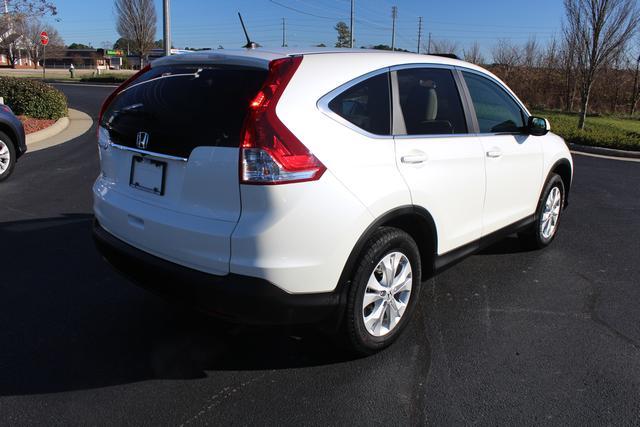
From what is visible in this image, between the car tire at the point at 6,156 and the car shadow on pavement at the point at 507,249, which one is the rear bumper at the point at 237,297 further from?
the car tire at the point at 6,156

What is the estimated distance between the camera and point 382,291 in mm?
3133

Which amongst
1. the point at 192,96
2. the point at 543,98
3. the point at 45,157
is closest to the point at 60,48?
the point at 543,98

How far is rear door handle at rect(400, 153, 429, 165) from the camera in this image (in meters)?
3.11

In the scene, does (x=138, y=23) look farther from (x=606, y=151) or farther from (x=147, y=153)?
(x=147, y=153)

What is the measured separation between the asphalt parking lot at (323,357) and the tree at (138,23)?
138ft

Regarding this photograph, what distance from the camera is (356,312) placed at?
2945 millimetres

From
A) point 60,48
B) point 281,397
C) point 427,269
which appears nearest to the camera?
point 281,397

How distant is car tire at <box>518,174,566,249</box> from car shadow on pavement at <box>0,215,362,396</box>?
8.68 ft

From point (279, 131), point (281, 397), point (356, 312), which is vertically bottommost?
point (281, 397)

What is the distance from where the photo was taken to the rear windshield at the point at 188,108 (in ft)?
8.79

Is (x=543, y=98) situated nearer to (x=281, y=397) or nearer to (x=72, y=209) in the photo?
(x=72, y=209)

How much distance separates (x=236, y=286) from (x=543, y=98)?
25.7 metres

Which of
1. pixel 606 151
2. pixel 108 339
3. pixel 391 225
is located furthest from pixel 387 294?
pixel 606 151

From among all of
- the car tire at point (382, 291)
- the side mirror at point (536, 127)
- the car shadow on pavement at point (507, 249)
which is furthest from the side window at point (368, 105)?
the car shadow on pavement at point (507, 249)
